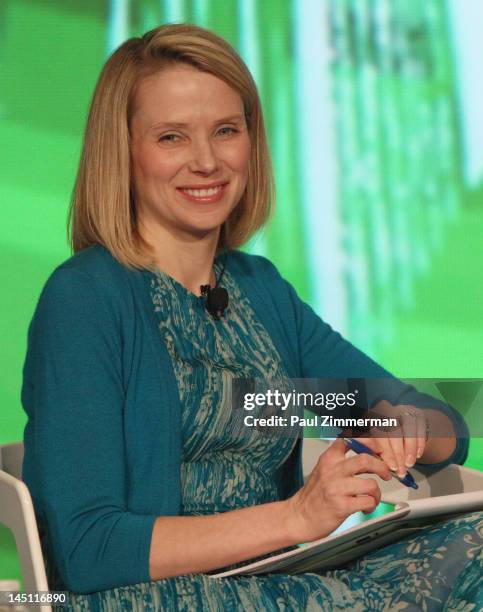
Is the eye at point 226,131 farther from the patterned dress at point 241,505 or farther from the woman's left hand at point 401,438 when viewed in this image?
the woman's left hand at point 401,438

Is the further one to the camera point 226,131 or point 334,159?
point 334,159

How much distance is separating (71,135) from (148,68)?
5.12 feet

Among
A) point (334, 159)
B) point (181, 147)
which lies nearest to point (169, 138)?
point (181, 147)

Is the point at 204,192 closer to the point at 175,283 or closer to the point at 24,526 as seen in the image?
the point at 175,283

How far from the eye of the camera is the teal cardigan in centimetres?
151

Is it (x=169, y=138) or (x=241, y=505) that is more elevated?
(x=169, y=138)

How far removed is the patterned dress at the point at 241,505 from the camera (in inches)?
59.6

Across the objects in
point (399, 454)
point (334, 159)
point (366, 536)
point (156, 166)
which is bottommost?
point (366, 536)

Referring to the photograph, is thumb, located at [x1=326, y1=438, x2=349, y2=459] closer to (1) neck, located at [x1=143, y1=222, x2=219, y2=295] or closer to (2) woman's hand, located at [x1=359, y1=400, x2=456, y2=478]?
(2) woman's hand, located at [x1=359, y1=400, x2=456, y2=478]

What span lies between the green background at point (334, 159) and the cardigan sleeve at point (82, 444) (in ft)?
5.46

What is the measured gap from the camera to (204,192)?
1784mm

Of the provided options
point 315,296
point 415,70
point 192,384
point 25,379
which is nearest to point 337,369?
point 192,384

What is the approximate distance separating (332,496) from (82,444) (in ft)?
1.01

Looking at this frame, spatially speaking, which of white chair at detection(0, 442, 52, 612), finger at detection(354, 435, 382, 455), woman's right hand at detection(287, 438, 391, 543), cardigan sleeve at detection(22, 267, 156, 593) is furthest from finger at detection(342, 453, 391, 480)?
white chair at detection(0, 442, 52, 612)
